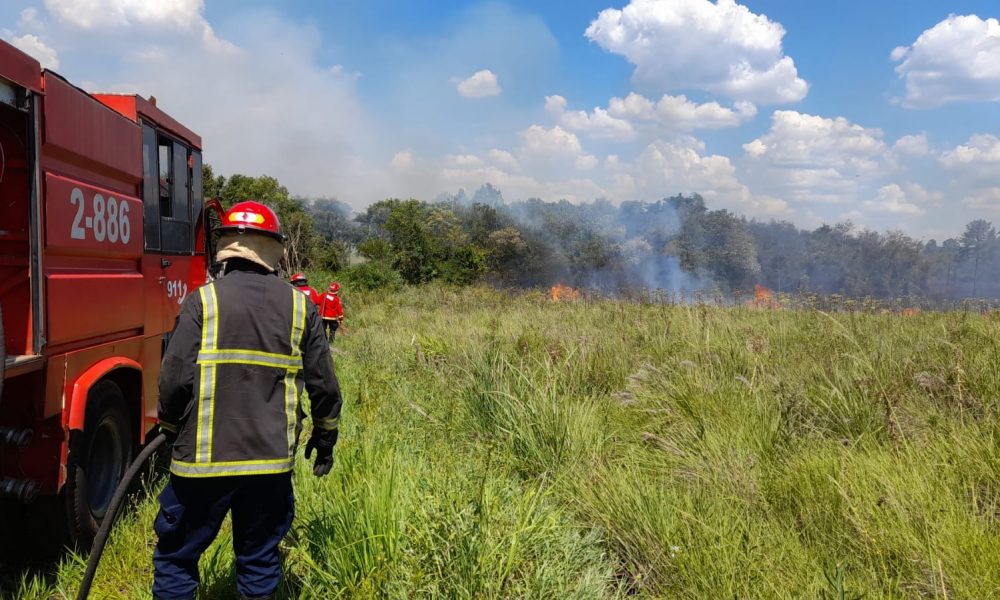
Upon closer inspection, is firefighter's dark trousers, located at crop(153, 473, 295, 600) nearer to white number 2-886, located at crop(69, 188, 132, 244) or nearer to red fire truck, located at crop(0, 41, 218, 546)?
red fire truck, located at crop(0, 41, 218, 546)

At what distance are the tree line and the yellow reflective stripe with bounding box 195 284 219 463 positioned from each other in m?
23.0

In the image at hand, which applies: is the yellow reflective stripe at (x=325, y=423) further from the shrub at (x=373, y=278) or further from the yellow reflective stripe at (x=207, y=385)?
the shrub at (x=373, y=278)

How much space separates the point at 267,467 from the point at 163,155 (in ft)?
11.3

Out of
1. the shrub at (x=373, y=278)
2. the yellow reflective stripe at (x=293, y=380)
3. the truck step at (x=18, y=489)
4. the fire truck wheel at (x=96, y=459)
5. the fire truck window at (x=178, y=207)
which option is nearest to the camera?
the yellow reflective stripe at (x=293, y=380)

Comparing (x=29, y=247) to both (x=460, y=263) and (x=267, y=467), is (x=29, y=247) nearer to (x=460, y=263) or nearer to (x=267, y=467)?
(x=267, y=467)

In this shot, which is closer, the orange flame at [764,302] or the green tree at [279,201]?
the orange flame at [764,302]

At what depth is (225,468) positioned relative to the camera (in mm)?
2342

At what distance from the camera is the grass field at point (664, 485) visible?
252 cm

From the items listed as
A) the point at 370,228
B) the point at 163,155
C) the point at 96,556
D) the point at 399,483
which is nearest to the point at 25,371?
the point at 96,556

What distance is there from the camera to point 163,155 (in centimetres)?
475

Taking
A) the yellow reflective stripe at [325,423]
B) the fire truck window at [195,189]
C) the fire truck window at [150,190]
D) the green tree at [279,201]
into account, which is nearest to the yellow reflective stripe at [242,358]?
the yellow reflective stripe at [325,423]

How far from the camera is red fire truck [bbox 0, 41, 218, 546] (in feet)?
9.43

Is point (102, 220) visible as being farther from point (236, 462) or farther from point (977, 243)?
point (977, 243)

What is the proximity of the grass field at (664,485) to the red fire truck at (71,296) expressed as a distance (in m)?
0.48
